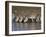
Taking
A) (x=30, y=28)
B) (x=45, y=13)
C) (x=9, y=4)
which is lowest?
(x=30, y=28)

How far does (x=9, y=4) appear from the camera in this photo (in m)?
1.44

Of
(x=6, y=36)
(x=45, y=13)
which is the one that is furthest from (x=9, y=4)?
(x=45, y=13)

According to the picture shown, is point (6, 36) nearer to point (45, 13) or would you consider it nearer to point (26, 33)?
point (26, 33)

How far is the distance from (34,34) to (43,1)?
578 mm

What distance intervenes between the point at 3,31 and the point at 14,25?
190mm

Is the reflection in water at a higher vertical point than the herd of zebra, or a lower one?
lower

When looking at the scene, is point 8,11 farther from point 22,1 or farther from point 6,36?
point 6,36

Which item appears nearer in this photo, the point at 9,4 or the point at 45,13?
the point at 9,4

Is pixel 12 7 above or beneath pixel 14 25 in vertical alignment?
above

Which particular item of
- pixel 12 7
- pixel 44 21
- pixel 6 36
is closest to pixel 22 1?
pixel 12 7

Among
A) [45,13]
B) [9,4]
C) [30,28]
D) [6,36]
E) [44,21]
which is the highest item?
[9,4]

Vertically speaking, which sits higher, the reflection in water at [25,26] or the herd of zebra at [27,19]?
the herd of zebra at [27,19]

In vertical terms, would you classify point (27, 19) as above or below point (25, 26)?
above

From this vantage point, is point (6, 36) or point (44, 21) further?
point (44, 21)
